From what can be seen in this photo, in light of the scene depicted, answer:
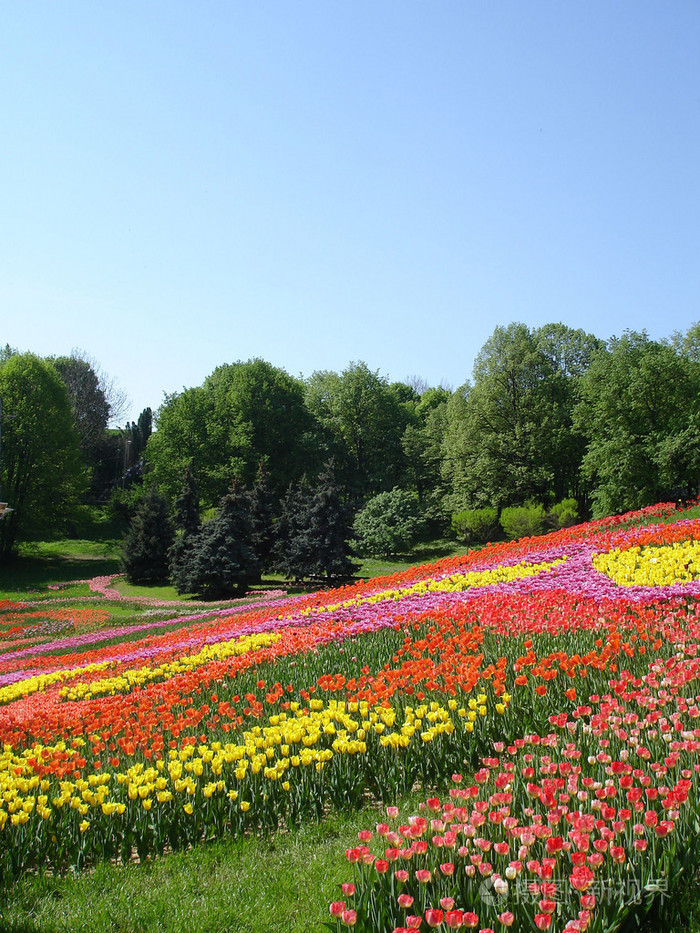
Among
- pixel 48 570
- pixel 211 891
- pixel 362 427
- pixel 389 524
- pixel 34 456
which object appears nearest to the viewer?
pixel 211 891

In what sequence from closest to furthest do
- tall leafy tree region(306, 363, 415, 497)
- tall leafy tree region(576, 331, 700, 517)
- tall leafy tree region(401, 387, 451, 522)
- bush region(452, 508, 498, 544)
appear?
tall leafy tree region(576, 331, 700, 517) → bush region(452, 508, 498, 544) → tall leafy tree region(401, 387, 451, 522) → tall leafy tree region(306, 363, 415, 497)

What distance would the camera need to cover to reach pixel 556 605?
970 centimetres

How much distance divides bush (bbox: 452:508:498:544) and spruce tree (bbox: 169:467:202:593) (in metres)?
15.6

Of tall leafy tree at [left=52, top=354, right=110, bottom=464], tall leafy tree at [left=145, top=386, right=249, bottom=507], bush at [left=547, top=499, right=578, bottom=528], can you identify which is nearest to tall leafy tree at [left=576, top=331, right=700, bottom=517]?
bush at [left=547, top=499, right=578, bottom=528]

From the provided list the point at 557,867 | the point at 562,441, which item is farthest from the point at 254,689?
the point at 562,441

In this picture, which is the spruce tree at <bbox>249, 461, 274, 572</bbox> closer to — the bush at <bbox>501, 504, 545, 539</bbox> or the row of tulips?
the bush at <bbox>501, 504, 545, 539</bbox>

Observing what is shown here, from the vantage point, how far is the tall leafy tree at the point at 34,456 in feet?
145

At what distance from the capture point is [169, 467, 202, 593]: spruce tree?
1280 inches

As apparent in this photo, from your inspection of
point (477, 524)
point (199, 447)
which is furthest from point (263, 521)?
point (199, 447)

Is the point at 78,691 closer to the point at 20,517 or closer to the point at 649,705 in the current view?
the point at 649,705

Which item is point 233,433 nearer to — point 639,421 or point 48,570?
point 48,570

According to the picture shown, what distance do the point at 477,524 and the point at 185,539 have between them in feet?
56.7

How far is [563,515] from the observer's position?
37531 mm

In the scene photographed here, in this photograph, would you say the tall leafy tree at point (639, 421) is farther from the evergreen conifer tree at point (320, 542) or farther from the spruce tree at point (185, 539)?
the spruce tree at point (185, 539)
